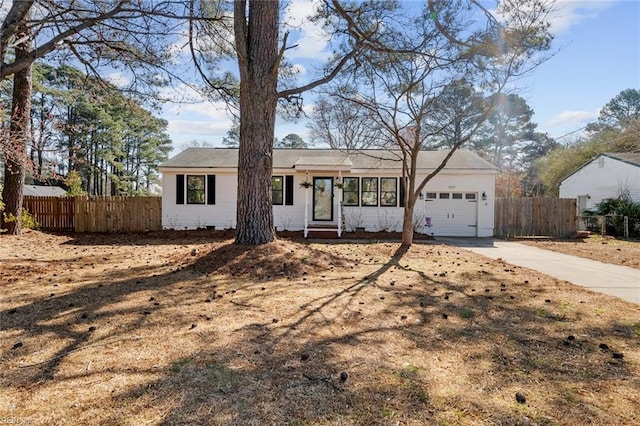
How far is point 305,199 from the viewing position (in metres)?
14.7

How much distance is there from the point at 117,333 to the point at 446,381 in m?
2.92

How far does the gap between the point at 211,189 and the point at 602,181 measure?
20.3 meters

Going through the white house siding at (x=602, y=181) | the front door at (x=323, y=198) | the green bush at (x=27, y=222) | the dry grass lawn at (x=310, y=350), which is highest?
the white house siding at (x=602, y=181)

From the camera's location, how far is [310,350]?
9.93 ft

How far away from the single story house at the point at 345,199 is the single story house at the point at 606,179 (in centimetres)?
630

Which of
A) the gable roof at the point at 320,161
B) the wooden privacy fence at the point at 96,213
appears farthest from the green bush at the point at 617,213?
the wooden privacy fence at the point at 96,213

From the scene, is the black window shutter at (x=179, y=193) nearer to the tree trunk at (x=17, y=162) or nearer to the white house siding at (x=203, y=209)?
the white house siding at (x=203, y=209)

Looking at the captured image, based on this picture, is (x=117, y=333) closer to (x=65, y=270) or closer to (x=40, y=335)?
(x=40, y=335)

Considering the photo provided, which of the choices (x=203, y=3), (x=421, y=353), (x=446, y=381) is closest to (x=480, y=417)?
(x=446, y=381)

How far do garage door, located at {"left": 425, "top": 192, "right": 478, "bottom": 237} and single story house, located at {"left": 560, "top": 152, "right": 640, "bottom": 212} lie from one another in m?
6.09

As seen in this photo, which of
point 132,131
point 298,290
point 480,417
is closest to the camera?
point 480,417

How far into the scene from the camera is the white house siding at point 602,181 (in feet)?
56.9

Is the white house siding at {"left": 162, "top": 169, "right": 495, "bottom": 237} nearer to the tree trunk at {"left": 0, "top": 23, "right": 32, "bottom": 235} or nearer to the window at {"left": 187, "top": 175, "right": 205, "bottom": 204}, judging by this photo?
the window at {"left": 187, "top": 175, "right": 205, "bottom": 204}

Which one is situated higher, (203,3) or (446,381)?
(203,3)
